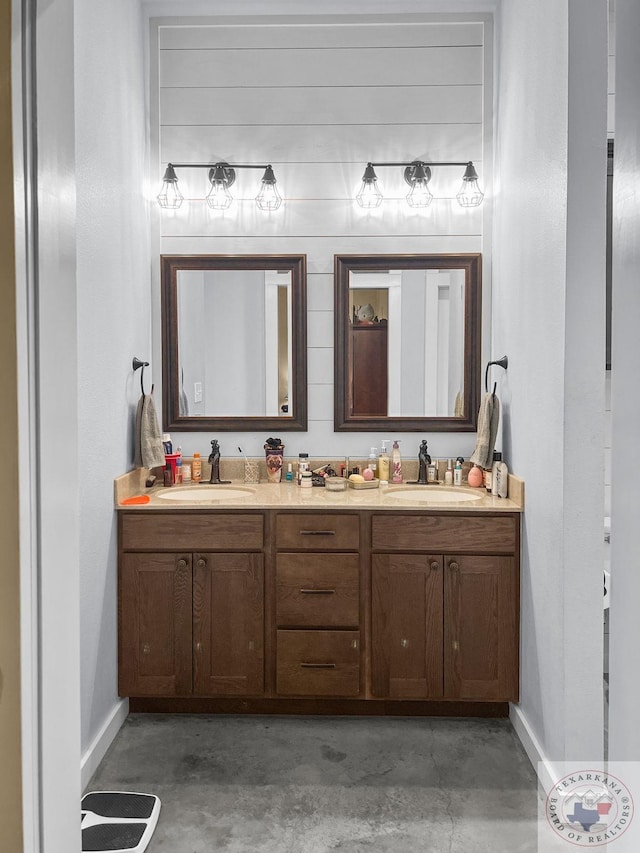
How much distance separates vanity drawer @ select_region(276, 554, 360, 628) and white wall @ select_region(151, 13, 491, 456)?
2.53 feet

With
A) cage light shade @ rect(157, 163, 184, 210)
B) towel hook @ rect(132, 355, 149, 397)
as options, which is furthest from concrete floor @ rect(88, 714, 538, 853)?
cage light shade @ rect(157, 163, 184, 210)

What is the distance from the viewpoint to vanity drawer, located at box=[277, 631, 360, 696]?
2.62 m

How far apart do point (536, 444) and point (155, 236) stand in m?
1.94

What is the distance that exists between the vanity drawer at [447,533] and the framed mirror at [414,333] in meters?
0.63

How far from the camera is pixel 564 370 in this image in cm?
206

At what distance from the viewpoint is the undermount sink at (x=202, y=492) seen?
2.96 m

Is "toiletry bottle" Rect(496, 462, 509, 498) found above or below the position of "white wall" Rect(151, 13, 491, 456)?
below

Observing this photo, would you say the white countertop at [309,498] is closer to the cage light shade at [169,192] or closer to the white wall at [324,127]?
the white wall at [324,127]

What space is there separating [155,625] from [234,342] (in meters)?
1.29

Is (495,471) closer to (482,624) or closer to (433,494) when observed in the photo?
(433,494)

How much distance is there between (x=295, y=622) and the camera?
263 centimetres

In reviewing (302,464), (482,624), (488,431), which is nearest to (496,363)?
(488,431)

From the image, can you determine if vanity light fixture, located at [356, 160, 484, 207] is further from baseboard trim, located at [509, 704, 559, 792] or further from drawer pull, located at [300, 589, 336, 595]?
baseboard trim, located at [509, 704, 559, 792]

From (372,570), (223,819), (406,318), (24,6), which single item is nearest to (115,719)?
(223,819)
